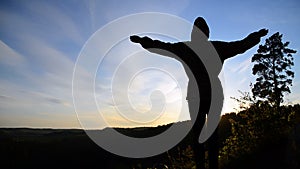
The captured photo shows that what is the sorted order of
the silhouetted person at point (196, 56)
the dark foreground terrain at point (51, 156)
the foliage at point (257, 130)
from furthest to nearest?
1. the dark foreground terrain at point (51, 156)
2. the foliage at point (257, 130)
3. the silhouetted person at point (196, 56)

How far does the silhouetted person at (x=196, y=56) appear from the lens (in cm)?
554

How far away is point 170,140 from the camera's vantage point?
299 inches

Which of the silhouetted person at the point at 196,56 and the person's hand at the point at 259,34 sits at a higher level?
the person's hand at the point at 259,34

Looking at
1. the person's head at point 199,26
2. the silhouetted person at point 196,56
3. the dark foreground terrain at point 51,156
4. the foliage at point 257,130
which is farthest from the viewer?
the dark foreground terrain at point 51,156

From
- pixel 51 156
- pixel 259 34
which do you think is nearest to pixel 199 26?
pixel 259 34

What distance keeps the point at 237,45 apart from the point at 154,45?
1.71 m

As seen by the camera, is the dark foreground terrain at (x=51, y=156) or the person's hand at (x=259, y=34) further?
the dark foreground terrain at (x=51, y=156)

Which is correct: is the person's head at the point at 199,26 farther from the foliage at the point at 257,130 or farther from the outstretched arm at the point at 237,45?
the foliage at the point at 257,130

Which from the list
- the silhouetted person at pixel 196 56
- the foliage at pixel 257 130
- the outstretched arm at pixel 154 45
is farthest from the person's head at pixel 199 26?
the foliage at pixel 257 130

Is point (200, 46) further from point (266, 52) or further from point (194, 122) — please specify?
point (266, 52)

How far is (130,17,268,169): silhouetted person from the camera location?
218 inches

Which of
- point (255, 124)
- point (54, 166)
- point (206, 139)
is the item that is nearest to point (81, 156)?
point (54, 166)

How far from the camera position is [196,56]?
18.6 feet

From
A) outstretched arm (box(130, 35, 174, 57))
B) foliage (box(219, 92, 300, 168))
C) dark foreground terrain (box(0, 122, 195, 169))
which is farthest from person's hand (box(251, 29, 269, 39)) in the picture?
dark foreground terrain (box(0, 122, 195, 169))
